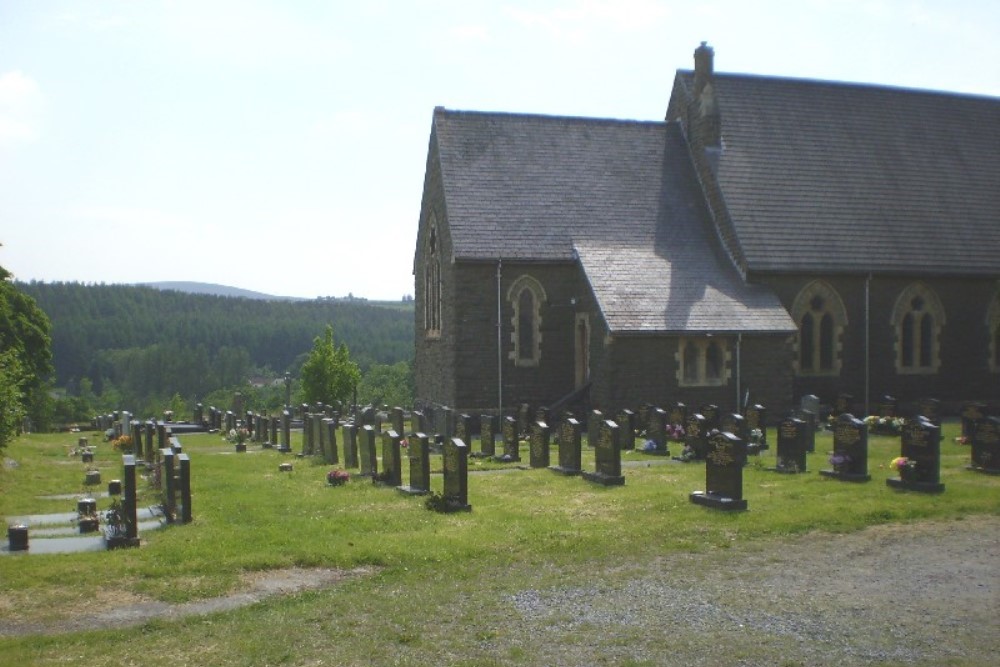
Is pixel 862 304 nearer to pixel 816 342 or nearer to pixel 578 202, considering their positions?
pixel 816 342

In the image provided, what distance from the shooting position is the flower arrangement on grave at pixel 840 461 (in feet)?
52.2

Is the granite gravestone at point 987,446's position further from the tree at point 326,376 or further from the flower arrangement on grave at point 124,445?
the tree at point 326,376

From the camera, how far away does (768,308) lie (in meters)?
26.7

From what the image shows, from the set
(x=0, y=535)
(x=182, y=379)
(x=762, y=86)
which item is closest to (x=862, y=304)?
(x=762, y=86)

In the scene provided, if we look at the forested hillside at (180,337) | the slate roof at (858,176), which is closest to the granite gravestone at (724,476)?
Result: the slate roof at (858,176)

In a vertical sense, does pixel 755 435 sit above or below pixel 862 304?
below

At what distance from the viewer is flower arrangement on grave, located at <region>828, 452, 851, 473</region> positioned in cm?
1592

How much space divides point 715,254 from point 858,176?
20.0ft

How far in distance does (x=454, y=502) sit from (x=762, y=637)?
21.0 ft

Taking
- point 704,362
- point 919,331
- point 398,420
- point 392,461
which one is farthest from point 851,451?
point 919,331

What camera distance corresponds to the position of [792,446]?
17.1 meters

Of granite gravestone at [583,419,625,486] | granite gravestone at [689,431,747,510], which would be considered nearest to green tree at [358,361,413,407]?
granite gravestone at [583,419,625,486]

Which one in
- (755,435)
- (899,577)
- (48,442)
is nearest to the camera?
(899,577)

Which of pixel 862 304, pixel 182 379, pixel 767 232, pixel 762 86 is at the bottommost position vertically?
pixel 182 379
